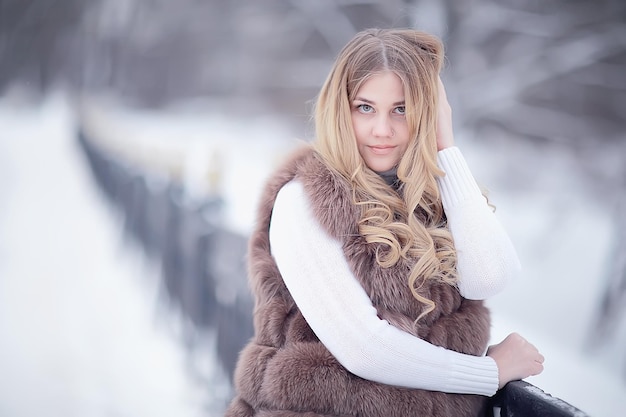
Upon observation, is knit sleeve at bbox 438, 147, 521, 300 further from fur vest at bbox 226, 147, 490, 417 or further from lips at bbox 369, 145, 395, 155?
lips at bbox 369, 145, 395, 155

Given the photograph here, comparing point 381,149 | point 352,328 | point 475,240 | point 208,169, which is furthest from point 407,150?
point 208,169

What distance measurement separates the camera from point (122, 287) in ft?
8.19

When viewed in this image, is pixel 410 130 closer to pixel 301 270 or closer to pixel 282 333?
pixel 301 270

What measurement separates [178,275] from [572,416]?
194cm

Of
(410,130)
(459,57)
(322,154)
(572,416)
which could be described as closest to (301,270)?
(322,154)

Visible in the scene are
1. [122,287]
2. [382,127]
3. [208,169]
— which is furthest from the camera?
[208,169]

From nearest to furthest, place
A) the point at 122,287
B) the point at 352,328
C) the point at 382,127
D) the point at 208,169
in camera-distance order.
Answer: the point at 352,328
the point at 382,127
the point at 122,287
the point at 208,169

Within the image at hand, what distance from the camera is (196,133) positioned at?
2.60 metres

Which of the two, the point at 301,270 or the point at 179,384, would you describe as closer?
the point at 301,270

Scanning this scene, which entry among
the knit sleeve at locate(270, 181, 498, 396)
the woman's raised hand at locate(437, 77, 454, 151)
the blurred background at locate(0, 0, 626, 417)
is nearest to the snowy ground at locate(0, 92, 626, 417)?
the blurred background at locate(0, 0, 626, 417)

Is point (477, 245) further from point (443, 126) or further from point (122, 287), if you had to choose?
point (122, 287)

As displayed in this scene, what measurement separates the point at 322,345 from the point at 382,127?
460 mm

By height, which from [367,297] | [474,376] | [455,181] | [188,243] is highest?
[455,181]

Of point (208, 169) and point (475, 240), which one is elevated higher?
Answer: point (208, 169)
